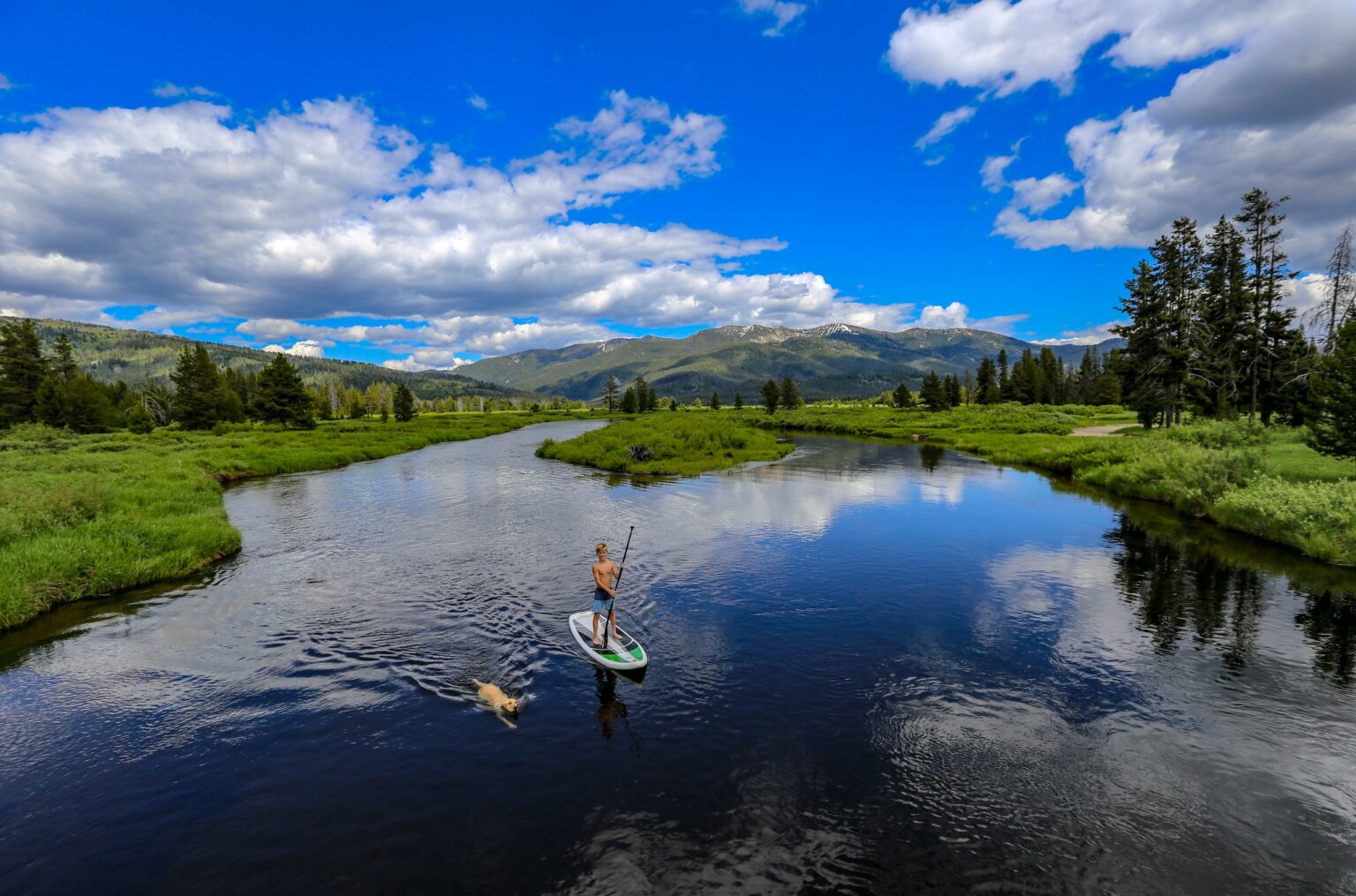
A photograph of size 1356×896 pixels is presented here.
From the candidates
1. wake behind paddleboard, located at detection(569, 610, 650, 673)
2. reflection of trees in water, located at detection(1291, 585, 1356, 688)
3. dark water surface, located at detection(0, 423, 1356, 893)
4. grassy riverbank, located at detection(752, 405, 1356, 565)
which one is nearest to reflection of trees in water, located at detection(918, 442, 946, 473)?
grassy riverbank, located at detection(752, 405, 1356, 565)

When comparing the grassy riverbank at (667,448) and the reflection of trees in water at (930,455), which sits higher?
the grassy riverbank at (667,448)

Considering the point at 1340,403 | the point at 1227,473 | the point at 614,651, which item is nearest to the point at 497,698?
the point at 614,651

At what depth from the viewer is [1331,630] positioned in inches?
803

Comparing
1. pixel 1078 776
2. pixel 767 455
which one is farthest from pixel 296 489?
pixel 1078 776

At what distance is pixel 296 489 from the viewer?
50625mm

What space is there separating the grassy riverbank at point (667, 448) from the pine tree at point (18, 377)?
7802 cm

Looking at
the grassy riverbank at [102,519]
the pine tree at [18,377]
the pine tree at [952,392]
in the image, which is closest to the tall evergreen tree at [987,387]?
the pine tree at [952,392]

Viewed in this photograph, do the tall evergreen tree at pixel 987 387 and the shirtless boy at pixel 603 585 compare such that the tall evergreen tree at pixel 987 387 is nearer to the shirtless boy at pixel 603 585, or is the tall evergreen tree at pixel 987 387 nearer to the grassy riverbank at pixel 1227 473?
the grassy riverbank at pixel 1227 473

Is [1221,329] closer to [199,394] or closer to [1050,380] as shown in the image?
[1050,380]

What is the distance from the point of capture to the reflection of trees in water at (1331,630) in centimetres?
1777

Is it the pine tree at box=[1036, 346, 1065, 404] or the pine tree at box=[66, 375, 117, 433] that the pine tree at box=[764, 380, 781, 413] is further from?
the pine tree at box=[66, 375, 117, 433]

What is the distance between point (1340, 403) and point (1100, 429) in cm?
5423

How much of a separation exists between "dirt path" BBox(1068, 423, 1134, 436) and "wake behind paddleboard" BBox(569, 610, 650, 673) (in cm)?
8035

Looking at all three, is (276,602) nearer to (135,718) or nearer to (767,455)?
(135,718)
